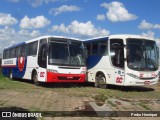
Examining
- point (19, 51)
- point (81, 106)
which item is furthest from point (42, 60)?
point (81, 106)

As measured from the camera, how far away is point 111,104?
1259cm

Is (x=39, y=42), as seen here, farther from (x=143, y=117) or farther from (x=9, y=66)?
(x=143, y=117)

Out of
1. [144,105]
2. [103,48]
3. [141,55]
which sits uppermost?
[103,48]

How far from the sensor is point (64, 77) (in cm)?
1947

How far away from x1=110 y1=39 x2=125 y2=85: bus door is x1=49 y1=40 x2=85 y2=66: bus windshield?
207cm

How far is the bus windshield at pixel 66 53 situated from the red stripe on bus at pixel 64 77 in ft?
Result: 1.91

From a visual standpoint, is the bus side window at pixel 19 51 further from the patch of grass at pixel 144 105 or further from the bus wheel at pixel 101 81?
the patch of grass at pixel 144 105

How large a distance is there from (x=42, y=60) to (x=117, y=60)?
400 cm

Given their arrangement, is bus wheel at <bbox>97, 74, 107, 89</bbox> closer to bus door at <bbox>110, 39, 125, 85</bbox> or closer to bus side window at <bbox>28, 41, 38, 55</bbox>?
bus door at <bbox>110, 39, 125, 85</bbox>

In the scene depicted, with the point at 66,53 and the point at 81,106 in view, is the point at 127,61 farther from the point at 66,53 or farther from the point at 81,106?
the point at 81,106

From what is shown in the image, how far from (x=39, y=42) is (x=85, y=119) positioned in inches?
468

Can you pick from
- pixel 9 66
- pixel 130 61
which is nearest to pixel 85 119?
pixel 130 61

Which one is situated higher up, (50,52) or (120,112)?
(50,52)

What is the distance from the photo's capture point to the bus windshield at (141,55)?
18.1 m
